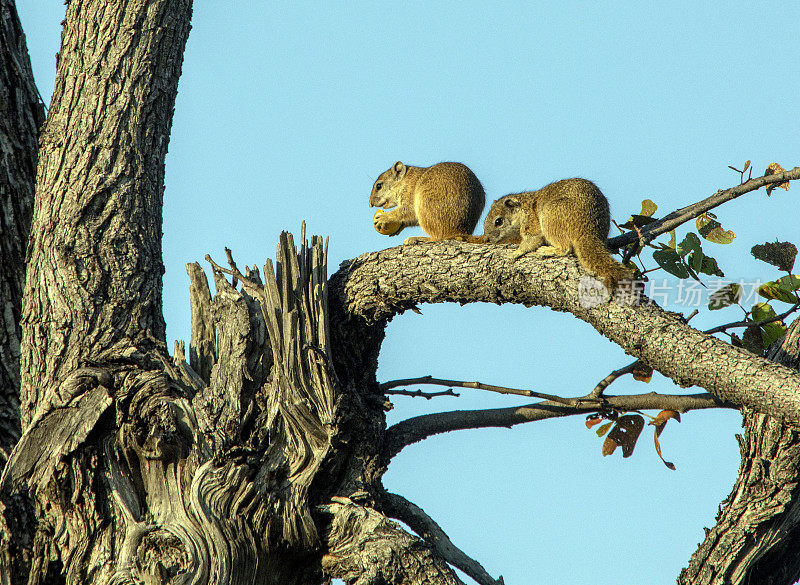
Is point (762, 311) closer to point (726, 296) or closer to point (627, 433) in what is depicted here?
point (726, 296)

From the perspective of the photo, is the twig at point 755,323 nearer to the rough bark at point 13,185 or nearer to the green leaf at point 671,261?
the green leaf at point 671,261

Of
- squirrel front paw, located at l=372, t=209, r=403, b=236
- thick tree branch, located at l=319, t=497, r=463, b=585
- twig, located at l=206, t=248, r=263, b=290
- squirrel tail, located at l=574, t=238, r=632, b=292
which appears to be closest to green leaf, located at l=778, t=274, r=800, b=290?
squirrel tail, located at l=574, t=238, r=632, b=292

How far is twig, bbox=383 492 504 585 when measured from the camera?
13.5ft

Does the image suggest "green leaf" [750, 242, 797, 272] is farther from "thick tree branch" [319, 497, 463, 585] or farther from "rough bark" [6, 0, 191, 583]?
"rough bark" [6, 0, 191, 583]

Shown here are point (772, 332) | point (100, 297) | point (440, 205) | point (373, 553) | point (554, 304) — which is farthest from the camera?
point (440, 205)

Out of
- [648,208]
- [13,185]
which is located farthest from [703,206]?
[13,185]

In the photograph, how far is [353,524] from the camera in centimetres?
377

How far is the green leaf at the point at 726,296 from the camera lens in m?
4.14

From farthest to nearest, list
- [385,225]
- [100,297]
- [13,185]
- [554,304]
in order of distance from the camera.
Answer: [385,225] < [13,185] < [100,297] < [554,304]

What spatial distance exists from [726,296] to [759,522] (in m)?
1.03

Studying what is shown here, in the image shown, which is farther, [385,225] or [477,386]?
[385,225]

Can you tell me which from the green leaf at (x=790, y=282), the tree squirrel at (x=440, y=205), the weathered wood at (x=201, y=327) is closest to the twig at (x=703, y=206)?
the green leaf at (x=790, y=282)

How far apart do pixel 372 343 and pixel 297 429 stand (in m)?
0.80

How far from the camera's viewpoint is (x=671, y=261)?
4062 mm
